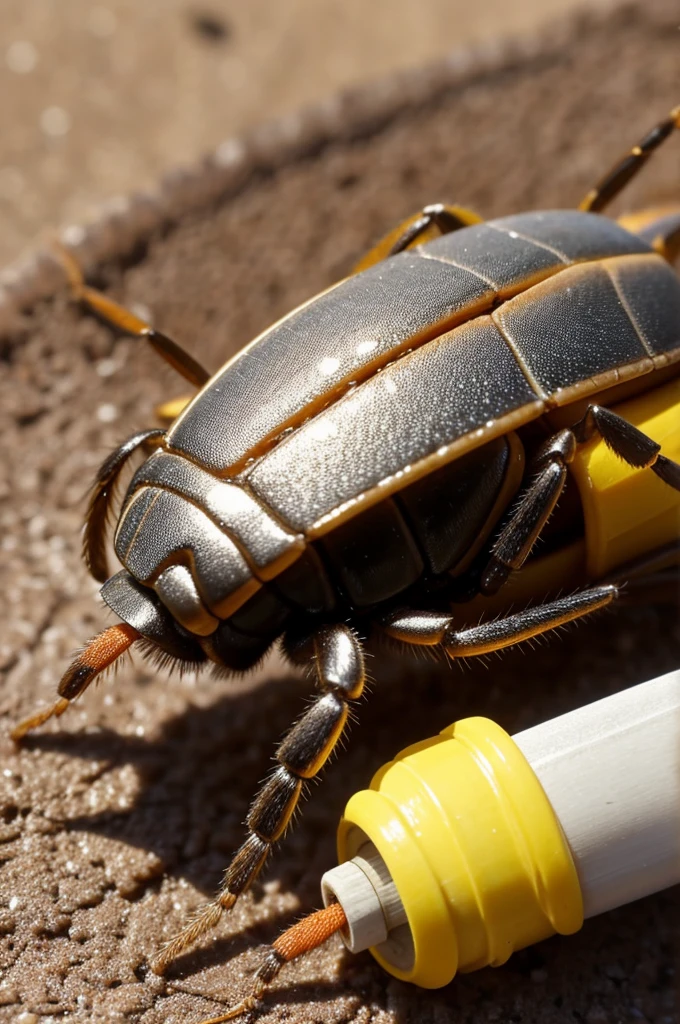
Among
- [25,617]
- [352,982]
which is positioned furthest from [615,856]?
[25,617]

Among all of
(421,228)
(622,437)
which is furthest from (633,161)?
(622,437)

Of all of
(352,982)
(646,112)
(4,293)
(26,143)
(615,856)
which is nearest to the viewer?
(615,856)

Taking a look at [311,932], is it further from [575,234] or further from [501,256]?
[575,234]

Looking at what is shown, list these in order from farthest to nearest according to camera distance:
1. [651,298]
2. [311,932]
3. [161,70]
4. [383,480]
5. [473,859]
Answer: [161,70] → [651,298] → [383,480] → [311,932] → [473,859]

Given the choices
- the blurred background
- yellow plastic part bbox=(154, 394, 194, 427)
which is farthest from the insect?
the blurred background

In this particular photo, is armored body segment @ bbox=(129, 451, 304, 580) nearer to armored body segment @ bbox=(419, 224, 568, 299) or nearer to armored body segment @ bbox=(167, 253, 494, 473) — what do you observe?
armored body segment @ bbox=(167, 253, 494, 473)

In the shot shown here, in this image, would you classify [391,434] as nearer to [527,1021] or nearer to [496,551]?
[496,551]
